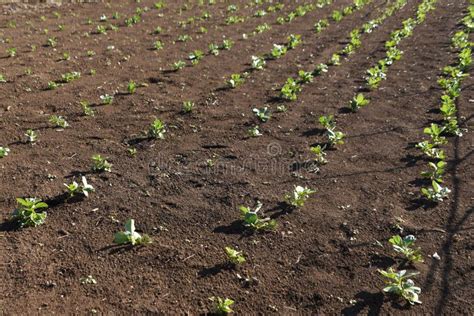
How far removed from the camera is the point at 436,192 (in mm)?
5309

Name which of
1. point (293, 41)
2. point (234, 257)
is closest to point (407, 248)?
point (234, 257)

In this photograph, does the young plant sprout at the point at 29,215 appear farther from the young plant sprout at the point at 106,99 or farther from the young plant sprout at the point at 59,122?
the young plant sprout at the point at 106,99

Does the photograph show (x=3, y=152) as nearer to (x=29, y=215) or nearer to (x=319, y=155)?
(x=29, y=215)

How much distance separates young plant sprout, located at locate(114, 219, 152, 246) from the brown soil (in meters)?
0.11

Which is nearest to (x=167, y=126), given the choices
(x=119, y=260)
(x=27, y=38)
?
(x=119, y=260)

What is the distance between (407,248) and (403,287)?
62 cm

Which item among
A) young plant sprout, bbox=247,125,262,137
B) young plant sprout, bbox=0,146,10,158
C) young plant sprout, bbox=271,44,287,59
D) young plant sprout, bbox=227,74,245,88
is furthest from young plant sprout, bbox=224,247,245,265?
young plant sprout, bbox=271,44,287,59

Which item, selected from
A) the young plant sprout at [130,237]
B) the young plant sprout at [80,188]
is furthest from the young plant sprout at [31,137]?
the young plant sprout at [130,237]

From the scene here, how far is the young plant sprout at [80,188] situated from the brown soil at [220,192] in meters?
0.14

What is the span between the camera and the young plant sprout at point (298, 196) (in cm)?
516

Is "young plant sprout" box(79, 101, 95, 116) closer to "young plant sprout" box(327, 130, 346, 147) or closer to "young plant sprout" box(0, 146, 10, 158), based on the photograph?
"young plant sprout" box(0, 146, 10, 158)

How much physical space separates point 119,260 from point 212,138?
10.1ft

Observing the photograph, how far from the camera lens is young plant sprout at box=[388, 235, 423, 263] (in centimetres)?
430

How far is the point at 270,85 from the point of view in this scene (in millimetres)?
9258
